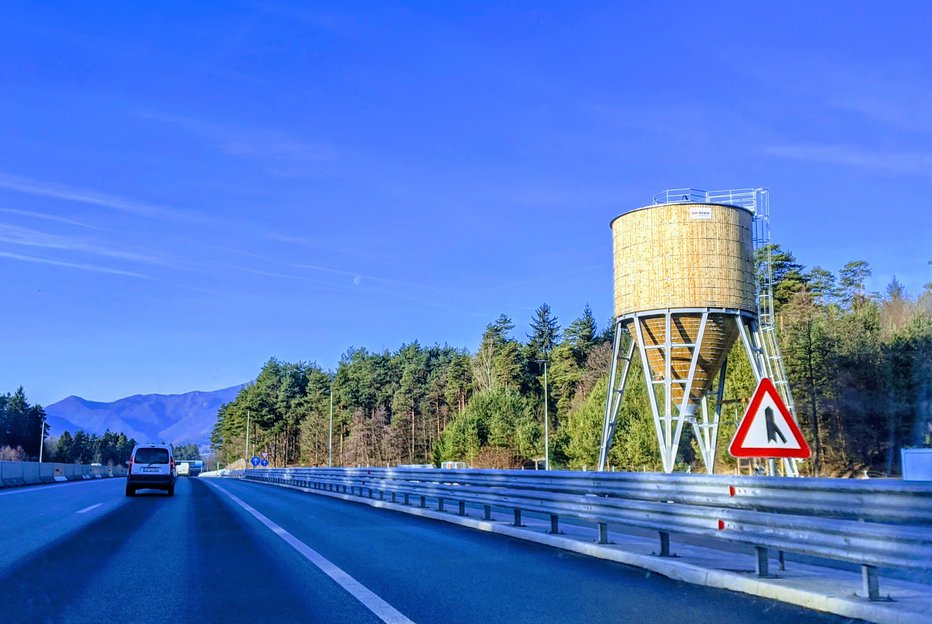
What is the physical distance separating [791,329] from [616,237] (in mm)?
34238

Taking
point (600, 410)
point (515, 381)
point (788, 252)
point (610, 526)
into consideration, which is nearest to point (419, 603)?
point (610, 526)

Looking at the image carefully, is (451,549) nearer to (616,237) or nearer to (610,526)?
(610,526)

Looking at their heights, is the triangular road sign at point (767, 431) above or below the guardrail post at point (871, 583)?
above

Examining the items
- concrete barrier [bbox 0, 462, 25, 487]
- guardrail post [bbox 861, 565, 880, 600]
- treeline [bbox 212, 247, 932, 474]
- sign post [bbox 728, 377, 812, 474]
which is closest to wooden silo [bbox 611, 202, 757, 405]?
treeline [bbox 212, 247, 932, 474]

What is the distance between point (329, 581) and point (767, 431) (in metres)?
4.75

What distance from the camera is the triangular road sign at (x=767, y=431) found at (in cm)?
861

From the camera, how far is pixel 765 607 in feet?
22.3

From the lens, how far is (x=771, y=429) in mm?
8734

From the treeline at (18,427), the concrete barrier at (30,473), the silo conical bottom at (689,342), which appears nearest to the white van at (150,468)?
the concrete barrier at (30,473)

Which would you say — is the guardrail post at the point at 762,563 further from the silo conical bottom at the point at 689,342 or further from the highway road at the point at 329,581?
the silo conical bottom at the point at 689,342

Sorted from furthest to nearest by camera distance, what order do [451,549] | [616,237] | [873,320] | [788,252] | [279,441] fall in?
[279,441], [788,252], [873,320], [616,237], [451,549]

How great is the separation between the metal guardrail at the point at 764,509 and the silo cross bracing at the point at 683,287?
1480 centimetres

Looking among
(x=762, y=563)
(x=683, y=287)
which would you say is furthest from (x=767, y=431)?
(x=683, y=287)

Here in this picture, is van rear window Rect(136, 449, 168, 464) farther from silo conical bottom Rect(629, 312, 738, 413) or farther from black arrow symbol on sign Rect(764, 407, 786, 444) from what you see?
black arrow symbol on sign Rect(764, 407, 786, 444)
